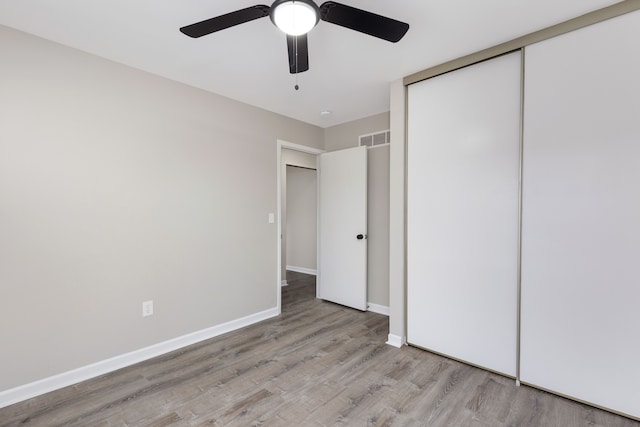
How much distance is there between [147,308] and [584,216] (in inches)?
138

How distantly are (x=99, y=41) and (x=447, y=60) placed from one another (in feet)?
9.03

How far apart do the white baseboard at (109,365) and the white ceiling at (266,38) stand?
2.50 metres

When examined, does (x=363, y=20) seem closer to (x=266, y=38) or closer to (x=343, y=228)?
(x=266, y=38)

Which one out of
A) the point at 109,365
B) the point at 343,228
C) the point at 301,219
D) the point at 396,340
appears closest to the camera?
the point at 109,365

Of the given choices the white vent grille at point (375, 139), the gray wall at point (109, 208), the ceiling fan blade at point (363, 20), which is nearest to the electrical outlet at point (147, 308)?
the gray wall at point (109, 208)

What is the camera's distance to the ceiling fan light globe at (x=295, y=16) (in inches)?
55.2

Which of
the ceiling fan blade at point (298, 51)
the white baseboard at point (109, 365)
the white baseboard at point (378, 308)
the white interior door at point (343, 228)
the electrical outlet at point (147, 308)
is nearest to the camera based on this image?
the ceiling fan blade at point (298, 51)

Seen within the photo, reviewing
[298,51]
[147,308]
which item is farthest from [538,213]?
[147,308]

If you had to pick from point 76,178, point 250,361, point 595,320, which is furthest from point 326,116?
point 595,320

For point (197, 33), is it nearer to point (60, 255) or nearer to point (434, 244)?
point (60, 255)

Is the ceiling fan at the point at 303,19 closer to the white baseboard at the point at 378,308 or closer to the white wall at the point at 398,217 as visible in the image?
the white wall at the point at 398,217

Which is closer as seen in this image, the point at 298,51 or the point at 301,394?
the point at 298,51

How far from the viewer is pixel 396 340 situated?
9.46ft

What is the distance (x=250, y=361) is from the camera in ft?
8.55
